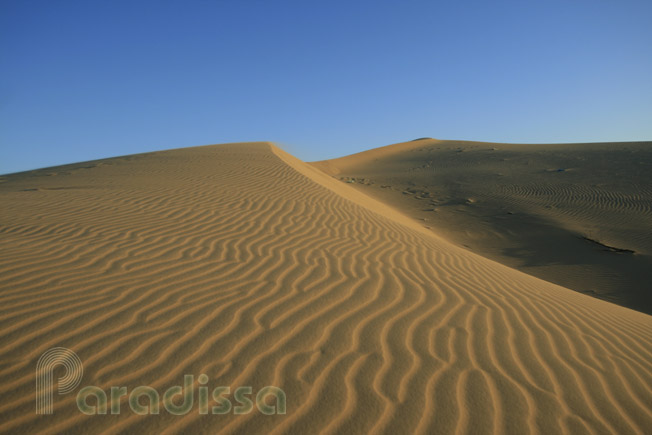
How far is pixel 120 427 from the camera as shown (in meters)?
1.94

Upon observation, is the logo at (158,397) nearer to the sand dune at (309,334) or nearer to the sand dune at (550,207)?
the sand dune at (309,334)

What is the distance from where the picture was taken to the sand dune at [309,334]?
2.15 m

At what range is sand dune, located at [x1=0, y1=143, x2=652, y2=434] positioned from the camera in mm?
2150

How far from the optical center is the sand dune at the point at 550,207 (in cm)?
892

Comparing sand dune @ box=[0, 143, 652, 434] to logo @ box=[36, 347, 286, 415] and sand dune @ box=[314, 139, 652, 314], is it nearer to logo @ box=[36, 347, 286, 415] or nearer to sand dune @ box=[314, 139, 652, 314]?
logo @ box=[36, 347, 286, 415]

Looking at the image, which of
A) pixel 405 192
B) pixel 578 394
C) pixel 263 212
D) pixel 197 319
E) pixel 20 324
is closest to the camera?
pixel 578 394

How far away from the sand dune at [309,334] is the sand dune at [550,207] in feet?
→ 15.2

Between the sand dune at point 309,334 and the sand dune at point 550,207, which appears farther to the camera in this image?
the sand dune at point 550,207

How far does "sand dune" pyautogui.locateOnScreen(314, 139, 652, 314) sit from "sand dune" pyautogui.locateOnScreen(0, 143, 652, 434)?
182 inches

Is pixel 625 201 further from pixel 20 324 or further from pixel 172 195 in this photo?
pixel 20 324

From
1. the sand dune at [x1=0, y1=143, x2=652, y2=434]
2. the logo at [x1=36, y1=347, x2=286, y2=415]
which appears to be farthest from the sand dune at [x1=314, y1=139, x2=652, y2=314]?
the logo at [x1=36, y1=347, x2=286, y2=415]

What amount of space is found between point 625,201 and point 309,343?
16264 mm

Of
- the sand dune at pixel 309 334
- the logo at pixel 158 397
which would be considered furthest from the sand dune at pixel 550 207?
the logo at pixel 158 397

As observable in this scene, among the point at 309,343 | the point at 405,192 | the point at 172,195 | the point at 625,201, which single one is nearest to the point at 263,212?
the point at 172,195
